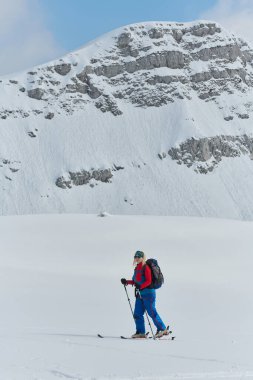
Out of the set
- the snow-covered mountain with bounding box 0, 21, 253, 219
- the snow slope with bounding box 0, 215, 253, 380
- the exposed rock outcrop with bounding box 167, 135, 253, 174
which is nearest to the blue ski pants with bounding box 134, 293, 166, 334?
the snow slope with bounding box 0, 215, 253, 380

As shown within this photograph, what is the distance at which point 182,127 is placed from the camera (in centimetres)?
13000

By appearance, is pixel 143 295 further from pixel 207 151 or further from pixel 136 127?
pixel 136 127

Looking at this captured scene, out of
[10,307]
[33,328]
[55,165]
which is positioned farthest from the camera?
[55,165]

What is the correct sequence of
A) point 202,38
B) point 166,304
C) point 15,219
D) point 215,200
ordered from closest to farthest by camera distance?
point 166,304
point 15,219
point 215,200
point 202,38

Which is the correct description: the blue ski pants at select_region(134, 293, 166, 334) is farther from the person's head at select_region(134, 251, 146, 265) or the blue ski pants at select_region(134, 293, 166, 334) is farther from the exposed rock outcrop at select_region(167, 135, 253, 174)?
the exposed rock outcrop at select_region(167, 135, 253, 174)

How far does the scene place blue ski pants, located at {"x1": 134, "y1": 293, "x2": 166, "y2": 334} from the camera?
9133 millimetres

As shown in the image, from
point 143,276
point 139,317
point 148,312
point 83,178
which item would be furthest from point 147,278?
point 83,178

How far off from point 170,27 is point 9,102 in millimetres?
54342

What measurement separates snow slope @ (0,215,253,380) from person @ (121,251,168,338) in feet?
1.65

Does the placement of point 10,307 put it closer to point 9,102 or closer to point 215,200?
point 215,200

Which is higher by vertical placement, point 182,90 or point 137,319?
point 182,90

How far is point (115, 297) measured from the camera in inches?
503

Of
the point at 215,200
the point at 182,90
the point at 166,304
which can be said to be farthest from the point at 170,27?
the point at 166,304

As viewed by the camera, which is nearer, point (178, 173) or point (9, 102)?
point (178, 173)
